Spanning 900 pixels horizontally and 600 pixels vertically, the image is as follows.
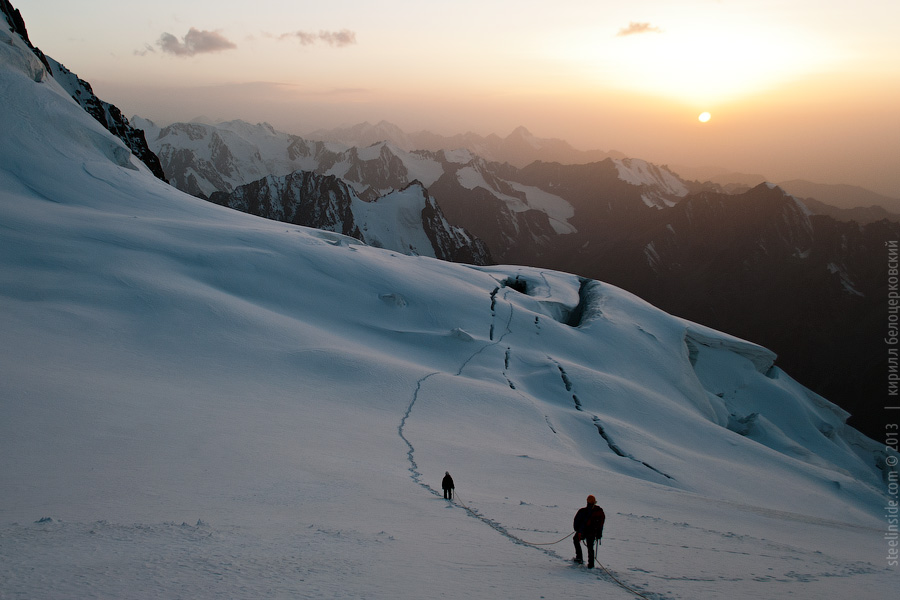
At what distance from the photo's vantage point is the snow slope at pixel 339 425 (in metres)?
8.38

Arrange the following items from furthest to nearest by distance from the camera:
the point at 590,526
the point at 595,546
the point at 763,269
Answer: the point at 763,269
the point at 595,546
the point at 590,526

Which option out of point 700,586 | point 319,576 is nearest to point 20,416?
point 319,576

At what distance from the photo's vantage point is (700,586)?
29.8 feet

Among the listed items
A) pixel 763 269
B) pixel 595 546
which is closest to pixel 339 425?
pixel 595 546

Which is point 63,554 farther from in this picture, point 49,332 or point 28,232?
point 28,232

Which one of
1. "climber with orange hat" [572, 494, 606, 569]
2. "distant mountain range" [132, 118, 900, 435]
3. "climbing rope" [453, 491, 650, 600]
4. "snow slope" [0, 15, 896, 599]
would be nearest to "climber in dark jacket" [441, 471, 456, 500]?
"climbing rope" [453, 491, 650, 600]

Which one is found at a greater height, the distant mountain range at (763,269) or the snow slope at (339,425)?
the distant mountain range at (763,269)

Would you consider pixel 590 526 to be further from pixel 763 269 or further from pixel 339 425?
pixel 763 269

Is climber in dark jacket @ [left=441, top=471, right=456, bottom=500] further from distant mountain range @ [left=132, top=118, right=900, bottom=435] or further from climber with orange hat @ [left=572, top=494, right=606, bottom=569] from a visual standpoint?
distant mountain range @ [left=132, top=118, right=900, bottom=435]

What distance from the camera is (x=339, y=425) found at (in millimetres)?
17484

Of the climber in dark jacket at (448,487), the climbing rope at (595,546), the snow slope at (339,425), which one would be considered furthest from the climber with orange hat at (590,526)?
the climber in dark jacket at (448,487)

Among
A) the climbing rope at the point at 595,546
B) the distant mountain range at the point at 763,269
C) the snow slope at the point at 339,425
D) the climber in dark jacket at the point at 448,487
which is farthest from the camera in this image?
the distant mountain range at the point at 763,269

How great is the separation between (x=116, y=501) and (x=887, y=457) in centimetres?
5740

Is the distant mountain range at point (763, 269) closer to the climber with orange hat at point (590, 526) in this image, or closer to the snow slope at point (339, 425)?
the snow slope at point (339, 425)
